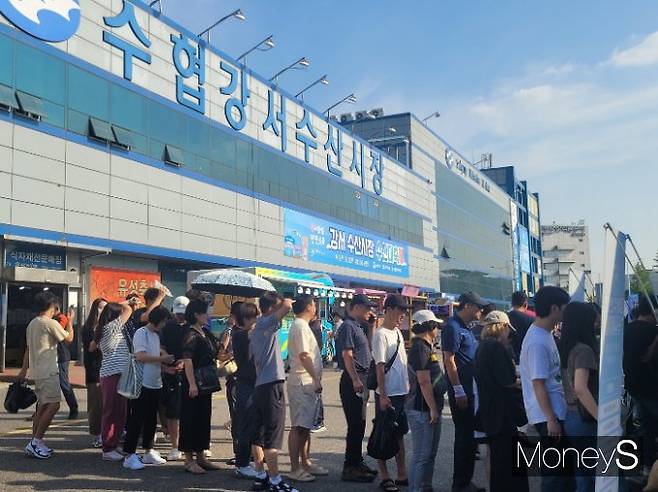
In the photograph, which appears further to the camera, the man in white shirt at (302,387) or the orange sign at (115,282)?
the orange sign at (115,282)

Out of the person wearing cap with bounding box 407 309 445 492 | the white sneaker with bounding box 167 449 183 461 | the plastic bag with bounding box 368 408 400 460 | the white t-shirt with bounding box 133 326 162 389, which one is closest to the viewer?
the person wearing cap with bounding box 407 309 445 492

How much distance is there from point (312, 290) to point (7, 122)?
1029cm

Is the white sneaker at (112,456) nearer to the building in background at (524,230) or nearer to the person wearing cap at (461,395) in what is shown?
the person wearing cap at (461,395)

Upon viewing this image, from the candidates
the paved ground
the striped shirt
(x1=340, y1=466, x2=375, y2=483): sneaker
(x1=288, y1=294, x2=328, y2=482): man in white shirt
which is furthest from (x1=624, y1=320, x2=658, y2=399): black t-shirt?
the striped shirt

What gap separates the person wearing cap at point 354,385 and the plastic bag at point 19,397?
3738 mm

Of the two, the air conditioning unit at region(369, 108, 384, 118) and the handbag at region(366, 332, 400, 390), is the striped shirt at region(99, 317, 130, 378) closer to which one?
the handbag at region(366, 332, 400, 390)

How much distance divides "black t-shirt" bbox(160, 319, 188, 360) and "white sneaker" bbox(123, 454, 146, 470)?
1125 mm

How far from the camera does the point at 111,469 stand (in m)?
6.80

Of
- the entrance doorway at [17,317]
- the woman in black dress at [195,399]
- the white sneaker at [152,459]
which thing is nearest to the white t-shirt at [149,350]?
the woman in black dress at [195,399]

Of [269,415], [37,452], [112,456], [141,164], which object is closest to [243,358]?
[269,415]

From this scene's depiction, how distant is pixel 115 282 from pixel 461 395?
1858cm

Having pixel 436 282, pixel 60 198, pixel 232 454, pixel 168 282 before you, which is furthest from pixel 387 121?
pixel 232 454

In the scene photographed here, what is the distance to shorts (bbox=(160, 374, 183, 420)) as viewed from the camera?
7.35 metres

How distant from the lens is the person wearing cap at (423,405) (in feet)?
18.6
